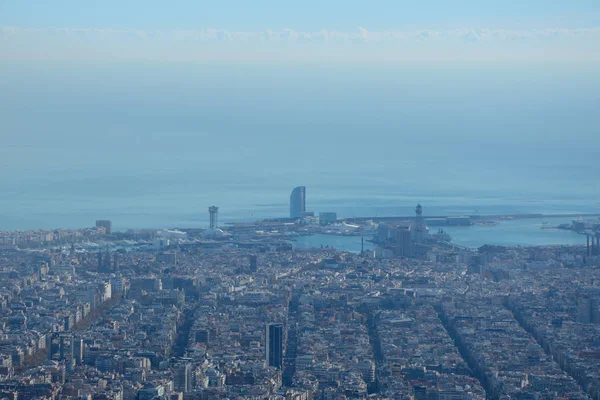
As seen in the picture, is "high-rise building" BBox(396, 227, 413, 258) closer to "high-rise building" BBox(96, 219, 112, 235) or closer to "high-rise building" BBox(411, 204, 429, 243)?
"high-rise building" BBox(411, 204, 429, 243)

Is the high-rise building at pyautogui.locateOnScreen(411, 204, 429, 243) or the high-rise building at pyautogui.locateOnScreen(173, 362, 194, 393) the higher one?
the high-rise building at pyautogui.locateOnScreen(411, 204, 429, 243)

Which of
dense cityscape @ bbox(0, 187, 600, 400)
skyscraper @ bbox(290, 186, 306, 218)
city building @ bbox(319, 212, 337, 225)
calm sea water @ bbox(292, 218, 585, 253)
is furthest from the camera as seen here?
skyscraper @ bbox(290, 186, 306, 218)

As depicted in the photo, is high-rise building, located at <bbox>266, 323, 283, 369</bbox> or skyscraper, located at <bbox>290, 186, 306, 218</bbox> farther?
skyscraper, located at <bbox>290, 186, 306, 218</bbox>

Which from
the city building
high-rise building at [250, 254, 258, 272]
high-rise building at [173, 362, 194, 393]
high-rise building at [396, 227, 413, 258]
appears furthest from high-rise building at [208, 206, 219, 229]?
high-rise building at [173, 362, 194, 393]

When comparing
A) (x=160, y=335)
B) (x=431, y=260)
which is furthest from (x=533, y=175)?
(x=160, y=335)

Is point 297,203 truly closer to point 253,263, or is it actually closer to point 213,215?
point 213,215
